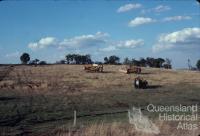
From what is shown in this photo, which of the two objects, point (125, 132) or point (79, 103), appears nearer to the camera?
point (125, 132)

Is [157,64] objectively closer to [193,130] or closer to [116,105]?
[116,105]

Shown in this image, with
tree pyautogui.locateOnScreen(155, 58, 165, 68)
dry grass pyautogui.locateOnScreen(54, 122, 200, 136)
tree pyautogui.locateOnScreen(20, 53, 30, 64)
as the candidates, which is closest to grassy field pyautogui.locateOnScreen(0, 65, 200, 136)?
dry grass pyautogui.locateOnScreen(54, 122, 200, 136)

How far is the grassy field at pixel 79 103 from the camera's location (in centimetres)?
1822

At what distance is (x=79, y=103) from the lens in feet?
114

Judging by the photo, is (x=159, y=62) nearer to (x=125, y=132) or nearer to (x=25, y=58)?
(x=25, y=58)

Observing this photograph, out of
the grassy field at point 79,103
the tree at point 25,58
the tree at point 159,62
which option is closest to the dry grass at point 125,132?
the grassy field at point 79,103

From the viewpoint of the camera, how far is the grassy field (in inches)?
717

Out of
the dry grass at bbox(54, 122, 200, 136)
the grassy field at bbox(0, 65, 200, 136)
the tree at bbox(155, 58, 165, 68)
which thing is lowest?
the grassy field at bbox(0, 65, 200, 136)

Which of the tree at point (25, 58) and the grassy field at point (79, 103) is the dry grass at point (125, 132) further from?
the tree at point (25, 58)

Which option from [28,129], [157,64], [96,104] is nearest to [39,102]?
[96,104]

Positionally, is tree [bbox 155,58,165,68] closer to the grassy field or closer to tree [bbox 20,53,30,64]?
tree [bbox 20,53,30,64]

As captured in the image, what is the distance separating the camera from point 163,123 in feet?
57.0

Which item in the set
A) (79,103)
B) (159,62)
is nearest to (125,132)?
(79,103)

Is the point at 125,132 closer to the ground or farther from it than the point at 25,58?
closer to the ground
